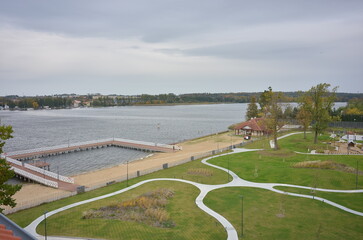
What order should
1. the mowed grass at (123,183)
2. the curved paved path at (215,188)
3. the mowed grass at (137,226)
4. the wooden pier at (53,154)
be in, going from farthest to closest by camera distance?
the wooden pier at (53,154)
the mowed grass at (123,183)
the curved paved path at (215,188)
the mowed grass at (137,226)

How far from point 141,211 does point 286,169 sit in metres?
22.1

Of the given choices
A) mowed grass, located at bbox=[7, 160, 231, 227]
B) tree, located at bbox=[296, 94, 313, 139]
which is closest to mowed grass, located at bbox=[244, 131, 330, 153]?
tree, located at bbox=[296, 94, 313, 139]

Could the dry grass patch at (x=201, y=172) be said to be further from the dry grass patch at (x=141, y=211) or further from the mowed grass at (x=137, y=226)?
the mowed grass at (x=137, y=226)

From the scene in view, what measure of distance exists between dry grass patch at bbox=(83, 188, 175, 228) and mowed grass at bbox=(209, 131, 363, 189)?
13.7m

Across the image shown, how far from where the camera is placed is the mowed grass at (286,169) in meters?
33.8

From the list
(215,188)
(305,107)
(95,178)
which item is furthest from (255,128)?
(95,178)

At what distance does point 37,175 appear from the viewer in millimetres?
42156

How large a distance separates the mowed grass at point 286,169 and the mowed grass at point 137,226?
42.8 ft

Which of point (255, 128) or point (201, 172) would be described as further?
point (255, 128)

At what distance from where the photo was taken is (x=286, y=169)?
38.8 metres

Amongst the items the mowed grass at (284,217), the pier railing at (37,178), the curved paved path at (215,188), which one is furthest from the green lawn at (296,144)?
the pier railing at (37,178)

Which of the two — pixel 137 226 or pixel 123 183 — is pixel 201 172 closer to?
pixel 123 183

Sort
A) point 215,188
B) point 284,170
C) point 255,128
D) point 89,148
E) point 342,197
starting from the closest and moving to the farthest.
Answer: point 342,197, point 215,188, point 284,170, point 89,148, point 255,128

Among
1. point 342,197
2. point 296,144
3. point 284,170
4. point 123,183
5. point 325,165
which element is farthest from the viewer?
point 296,144
